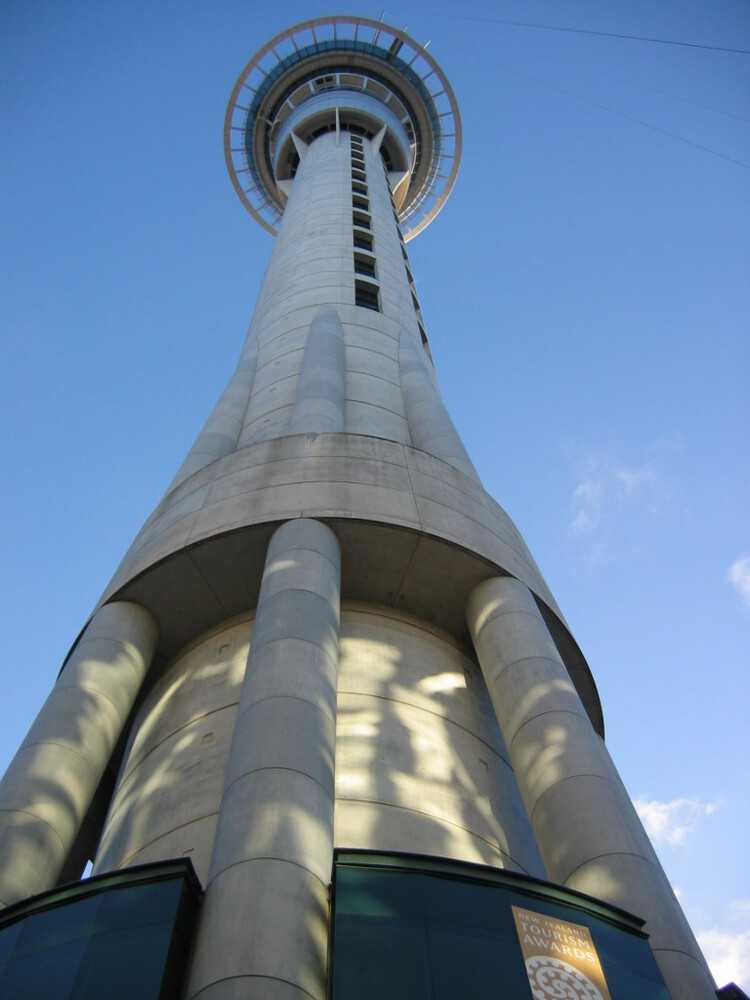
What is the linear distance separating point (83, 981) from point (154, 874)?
1.29 metres

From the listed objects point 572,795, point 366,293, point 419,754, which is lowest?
point 572,795

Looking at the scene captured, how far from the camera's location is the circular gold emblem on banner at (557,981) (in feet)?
30.8

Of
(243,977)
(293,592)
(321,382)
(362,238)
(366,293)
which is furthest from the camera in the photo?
(362,238)

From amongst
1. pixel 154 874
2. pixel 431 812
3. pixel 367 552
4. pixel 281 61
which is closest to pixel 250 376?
pixel 367 552

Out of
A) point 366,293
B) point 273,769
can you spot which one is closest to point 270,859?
point 273,769

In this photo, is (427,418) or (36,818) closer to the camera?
(36,818)

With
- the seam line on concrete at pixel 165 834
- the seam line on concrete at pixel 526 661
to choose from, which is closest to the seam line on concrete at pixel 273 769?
the seam line on concrete at pixel 165 834

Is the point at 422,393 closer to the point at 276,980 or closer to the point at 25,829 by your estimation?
the point at 25,829

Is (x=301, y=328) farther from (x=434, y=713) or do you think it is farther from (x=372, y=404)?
(x=434, y=713)

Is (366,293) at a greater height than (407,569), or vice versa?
(366,293)

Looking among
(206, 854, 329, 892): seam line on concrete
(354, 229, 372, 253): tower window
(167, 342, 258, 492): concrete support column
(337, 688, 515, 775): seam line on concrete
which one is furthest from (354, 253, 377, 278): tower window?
(206, 854, 329, 892): seam line on concrete

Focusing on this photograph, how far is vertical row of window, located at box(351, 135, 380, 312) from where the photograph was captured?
113 ft

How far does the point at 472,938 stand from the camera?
380 inches

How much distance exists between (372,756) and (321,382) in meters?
11.8
